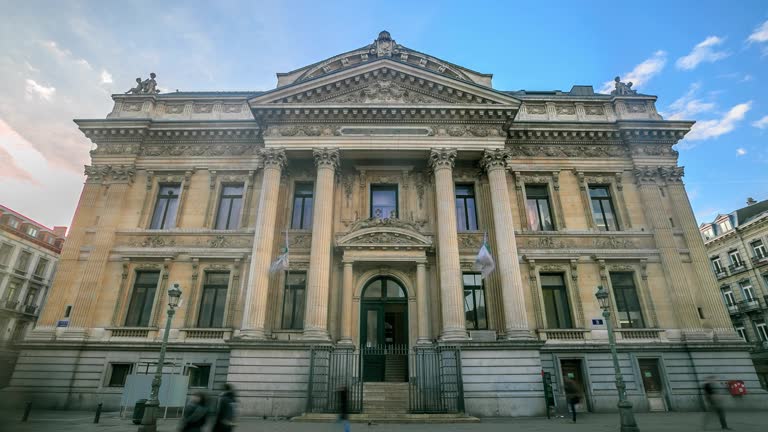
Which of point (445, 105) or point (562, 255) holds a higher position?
point (445, 105)

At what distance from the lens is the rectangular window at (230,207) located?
21906 mm

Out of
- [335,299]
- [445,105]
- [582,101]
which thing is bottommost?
[335,299]

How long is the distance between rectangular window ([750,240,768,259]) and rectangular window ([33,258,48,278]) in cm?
7072

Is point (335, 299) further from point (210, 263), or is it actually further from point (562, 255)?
point (562, 255)

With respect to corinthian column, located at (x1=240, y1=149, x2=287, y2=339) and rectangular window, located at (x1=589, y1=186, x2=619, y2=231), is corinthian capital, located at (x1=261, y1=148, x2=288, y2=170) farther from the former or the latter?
rectangular window, located at (x1=589, y1=186, x2=619, y2=231)

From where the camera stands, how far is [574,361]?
18875 mm

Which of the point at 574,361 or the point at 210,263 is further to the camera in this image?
the point at 210,263

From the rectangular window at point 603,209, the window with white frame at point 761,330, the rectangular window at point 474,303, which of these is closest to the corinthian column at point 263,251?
the rectangular window at point 474,303

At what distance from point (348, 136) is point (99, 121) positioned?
14.4 metres

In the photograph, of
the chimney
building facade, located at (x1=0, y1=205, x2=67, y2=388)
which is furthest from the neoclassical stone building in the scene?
the chimney

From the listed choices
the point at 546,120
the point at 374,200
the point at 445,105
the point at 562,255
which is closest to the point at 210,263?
Answer: the point at 374,200

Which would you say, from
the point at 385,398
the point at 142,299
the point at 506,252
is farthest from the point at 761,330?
the point at 142,299

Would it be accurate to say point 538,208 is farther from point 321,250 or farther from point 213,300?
point 213,300

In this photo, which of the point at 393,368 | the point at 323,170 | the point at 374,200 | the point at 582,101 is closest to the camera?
the point at 393,368
